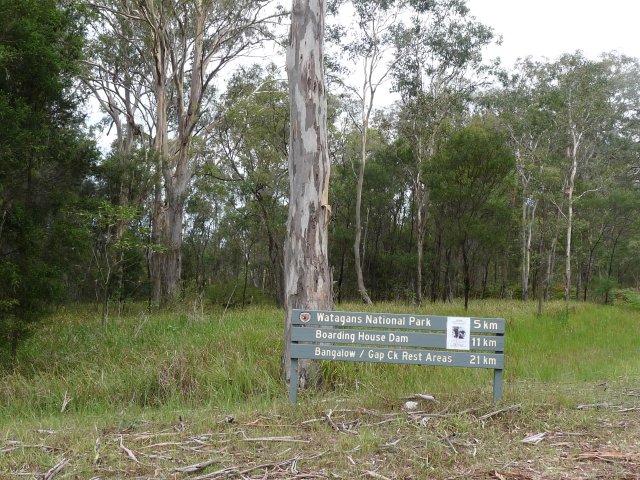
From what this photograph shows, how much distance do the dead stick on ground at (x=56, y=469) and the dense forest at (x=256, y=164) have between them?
6.07 m

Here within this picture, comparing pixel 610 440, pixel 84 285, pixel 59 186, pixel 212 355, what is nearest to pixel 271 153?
pixel 84 285

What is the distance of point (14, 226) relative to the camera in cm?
1021

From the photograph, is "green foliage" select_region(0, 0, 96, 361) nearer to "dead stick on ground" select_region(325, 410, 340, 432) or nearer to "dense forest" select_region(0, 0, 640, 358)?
"dense forest" select_region(0, 0, 640, 358)

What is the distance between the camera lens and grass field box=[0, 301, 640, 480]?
3.71 m

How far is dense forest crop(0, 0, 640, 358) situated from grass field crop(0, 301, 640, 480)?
3.34 metres

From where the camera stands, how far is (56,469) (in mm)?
3629

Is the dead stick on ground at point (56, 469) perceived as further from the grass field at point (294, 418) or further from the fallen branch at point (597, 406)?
the fallen branch at point (597, 406)

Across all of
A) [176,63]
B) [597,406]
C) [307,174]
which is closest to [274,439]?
[597,406]

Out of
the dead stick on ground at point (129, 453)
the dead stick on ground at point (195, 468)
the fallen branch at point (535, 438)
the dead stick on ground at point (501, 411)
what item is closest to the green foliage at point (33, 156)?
the dead stick on ground at point (129, 453)

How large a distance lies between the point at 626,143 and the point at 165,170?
2865 centimetres

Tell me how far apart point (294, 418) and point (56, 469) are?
1.82 meters

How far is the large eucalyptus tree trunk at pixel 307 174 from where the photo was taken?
6984 mm

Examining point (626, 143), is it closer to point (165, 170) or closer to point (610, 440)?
point (165, 170)

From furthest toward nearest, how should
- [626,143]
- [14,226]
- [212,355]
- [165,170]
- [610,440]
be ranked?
[626,143]
[165,170]
[14,226]
[212,355]
[610,440]
